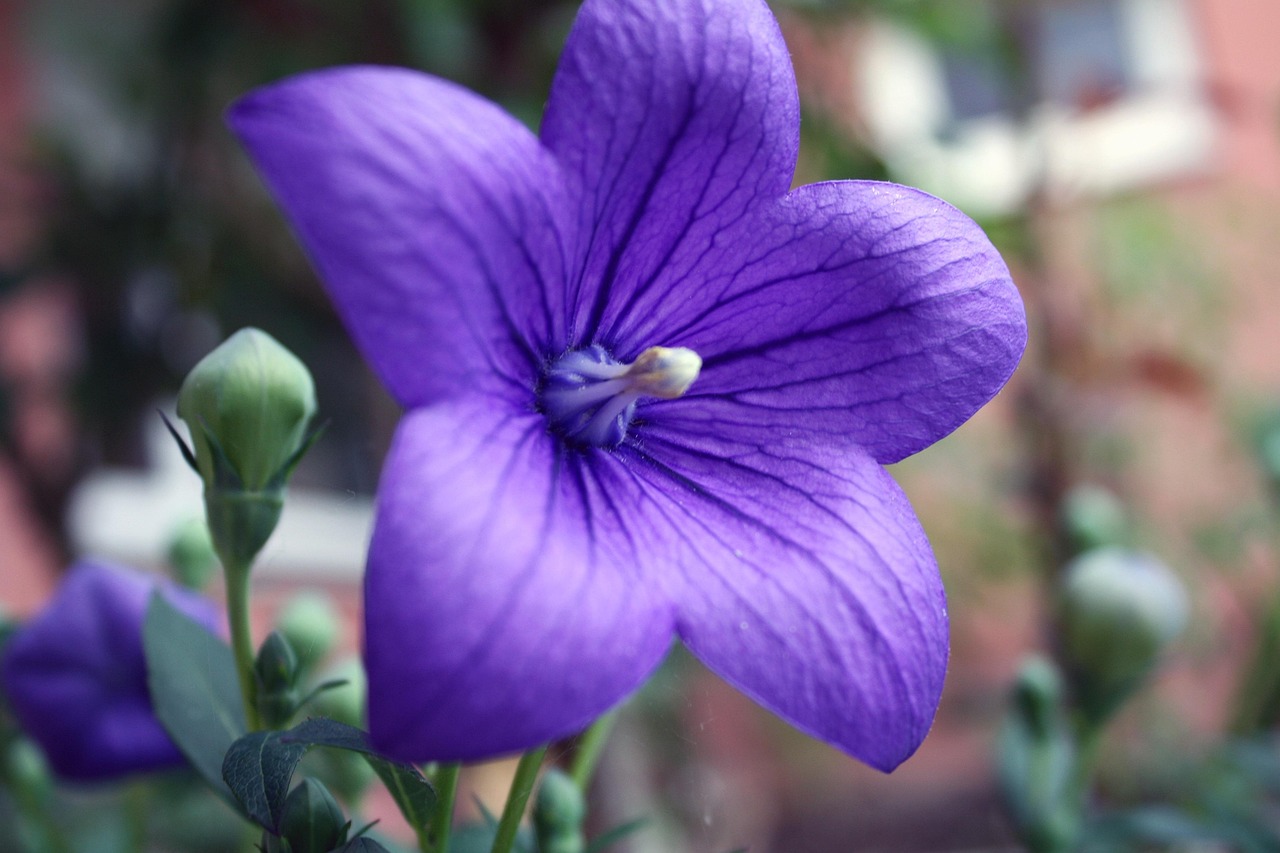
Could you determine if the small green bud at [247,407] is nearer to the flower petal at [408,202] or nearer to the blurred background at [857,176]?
the flower petal at [408,202]

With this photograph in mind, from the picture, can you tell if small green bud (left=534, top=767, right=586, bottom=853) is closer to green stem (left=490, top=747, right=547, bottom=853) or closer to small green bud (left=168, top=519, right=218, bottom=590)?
green stem (left=490, top=747, right=547, bottom=853)

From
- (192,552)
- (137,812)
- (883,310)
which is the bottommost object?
(137,812)

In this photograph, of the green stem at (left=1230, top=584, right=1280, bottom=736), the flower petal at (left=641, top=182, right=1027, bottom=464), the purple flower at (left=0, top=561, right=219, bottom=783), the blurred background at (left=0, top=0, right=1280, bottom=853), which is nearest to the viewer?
the flower petal at (left=641, top=182, right=1027, bottom=464)

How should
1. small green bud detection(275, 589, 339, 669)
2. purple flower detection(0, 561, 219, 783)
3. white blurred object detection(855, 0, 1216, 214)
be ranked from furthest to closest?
white blurred object detection(855, 0, 1216, 214) → small green bud detection(275, 589, 339, 669) → purple flower detection(0, 561, 219, 783)

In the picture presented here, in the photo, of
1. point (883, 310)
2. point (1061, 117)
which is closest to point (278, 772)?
point (883, 310)

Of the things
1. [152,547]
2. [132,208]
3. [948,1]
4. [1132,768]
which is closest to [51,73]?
[132,208]

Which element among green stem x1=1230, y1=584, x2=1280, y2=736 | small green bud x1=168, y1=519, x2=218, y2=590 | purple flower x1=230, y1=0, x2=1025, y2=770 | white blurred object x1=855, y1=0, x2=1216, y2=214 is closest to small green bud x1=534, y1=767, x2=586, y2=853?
purple flower x1=230, y1=0, x2=1025, y2=770

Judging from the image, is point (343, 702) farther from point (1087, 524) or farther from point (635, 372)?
point (1087, 524)

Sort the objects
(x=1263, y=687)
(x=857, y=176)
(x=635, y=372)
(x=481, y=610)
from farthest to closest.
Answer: (x=857, y=176) < (x=1263, y=687) < (x=635, y=372) < (x=481, y=610)
